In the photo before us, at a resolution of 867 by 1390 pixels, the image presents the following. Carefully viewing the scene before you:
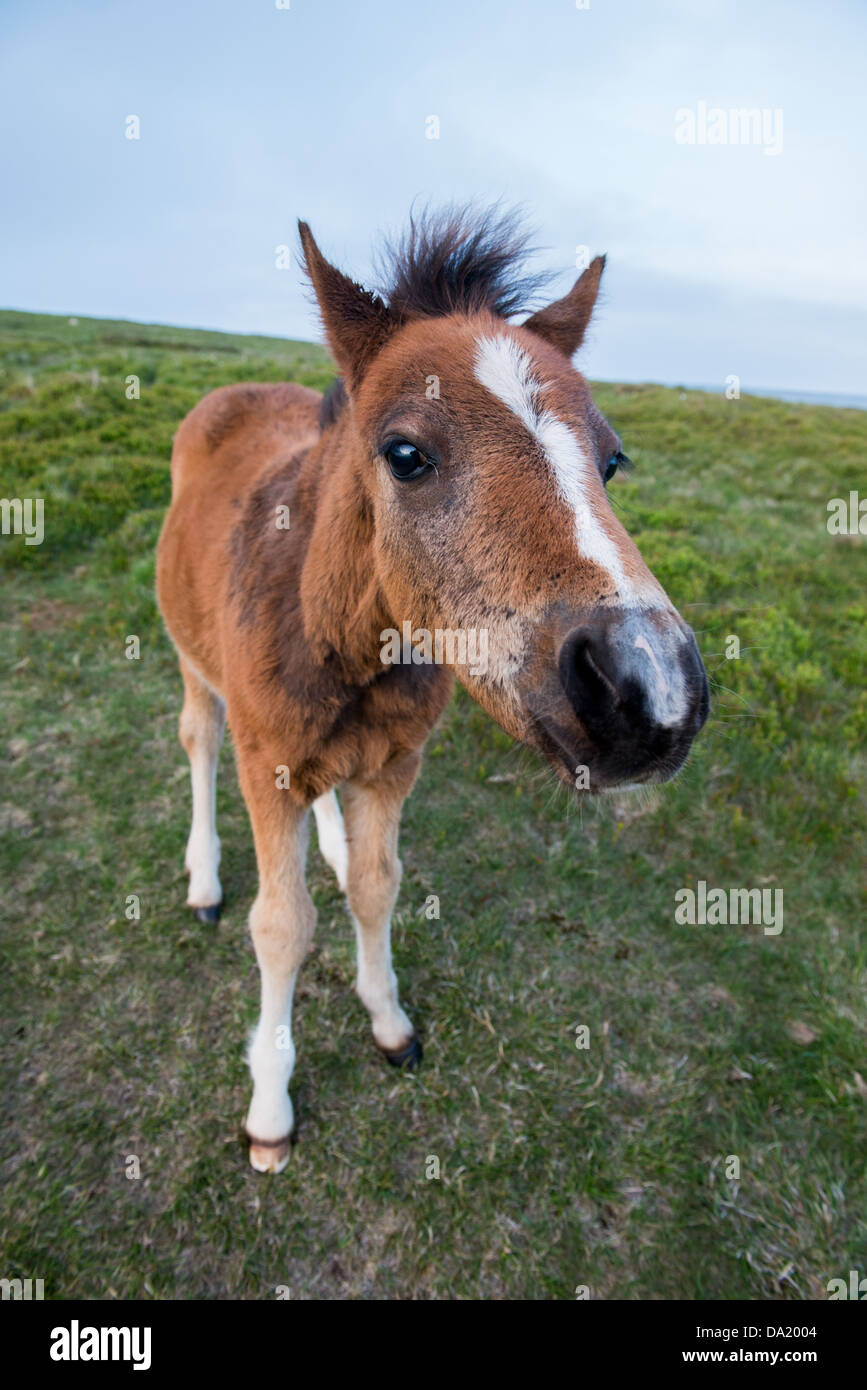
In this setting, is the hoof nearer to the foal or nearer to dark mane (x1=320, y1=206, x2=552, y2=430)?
the foal

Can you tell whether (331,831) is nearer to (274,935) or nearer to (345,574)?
(274,935)

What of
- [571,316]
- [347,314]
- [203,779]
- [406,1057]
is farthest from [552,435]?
[203,779]

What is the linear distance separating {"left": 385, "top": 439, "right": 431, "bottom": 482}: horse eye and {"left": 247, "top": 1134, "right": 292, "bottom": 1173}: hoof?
297 cm

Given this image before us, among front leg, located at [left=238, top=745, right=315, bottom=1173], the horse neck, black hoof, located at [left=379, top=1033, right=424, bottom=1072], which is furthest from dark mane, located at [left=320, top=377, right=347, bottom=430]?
black hoof, located at [left=379, top=1033, right=424, bottom=1072]

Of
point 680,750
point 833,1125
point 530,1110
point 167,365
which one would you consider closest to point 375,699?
point 680,750

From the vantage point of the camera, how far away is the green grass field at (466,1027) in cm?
287

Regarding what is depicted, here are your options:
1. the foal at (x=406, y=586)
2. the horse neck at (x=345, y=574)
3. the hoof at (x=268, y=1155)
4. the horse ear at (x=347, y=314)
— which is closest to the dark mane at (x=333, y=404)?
the foal at (x=406, y=586)

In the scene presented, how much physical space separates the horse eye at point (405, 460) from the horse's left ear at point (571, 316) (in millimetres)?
850

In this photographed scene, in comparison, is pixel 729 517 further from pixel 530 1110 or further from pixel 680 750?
pixel 680 750

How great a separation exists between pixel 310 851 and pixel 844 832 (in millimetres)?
4016

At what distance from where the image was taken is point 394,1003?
3.55 meters

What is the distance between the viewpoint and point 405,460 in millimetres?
2000

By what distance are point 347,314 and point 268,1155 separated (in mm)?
3498

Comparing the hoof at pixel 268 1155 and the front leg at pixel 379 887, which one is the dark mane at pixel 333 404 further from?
the hoof at pixel 268 1155
